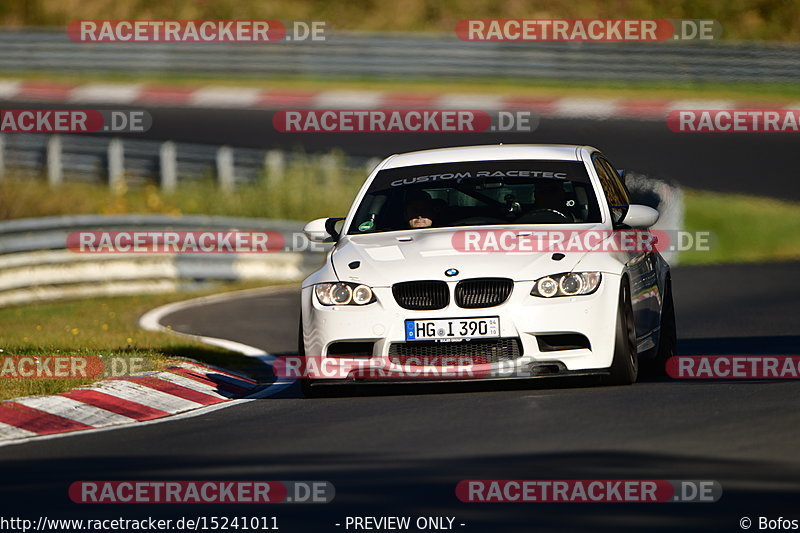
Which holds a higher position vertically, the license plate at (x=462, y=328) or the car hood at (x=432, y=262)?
the car hood at (x=432, y=262)

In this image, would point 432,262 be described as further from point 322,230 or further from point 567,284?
point 322,230

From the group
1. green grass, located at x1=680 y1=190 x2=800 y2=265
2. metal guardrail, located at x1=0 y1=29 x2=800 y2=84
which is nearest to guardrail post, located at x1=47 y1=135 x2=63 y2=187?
metal guardrail, located at x1=0 y1=29 x2=800 y2=84

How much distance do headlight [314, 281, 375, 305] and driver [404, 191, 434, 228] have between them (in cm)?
100

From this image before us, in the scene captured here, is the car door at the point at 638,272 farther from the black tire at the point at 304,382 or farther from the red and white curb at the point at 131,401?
the red and white curb at the point at 131,401

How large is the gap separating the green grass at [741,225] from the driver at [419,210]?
12889 millimetres

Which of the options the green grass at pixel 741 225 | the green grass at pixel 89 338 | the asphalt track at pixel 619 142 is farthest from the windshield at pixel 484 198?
the asphalt track at pixel 619 142

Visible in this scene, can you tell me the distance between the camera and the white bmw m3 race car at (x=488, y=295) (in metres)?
9.61

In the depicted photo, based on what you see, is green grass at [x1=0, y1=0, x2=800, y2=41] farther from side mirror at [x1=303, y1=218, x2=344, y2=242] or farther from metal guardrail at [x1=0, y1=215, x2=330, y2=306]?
side mirror at [x1=303, y1=218, x2=344, y2=242]

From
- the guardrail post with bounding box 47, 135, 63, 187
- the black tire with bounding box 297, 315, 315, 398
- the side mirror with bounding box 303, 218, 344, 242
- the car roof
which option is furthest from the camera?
the guardrail post with bounding box 47, 135, 63, 187

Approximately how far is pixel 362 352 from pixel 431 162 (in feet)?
6.95

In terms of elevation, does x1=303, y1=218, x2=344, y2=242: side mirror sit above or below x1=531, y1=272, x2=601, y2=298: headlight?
above

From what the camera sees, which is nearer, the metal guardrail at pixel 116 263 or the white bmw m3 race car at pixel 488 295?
the white bmw m3 race car at pixel 488 295

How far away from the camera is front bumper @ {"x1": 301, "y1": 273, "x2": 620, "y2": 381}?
31.4 ft

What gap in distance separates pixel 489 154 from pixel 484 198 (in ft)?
1.93
